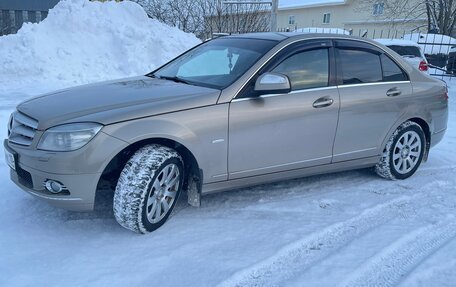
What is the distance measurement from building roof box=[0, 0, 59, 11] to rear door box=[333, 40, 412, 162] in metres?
43.1

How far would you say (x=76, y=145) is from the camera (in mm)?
Result: 3115

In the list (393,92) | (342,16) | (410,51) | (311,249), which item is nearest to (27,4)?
(342,16)

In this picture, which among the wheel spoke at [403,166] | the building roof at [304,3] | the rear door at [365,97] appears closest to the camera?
the rear door at [365,97]

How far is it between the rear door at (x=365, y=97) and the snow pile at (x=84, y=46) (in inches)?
265

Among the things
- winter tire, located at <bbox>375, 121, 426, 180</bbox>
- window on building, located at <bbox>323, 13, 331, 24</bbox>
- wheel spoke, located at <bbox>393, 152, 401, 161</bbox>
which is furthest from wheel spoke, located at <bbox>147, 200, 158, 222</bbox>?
window on building, located at <bbox>323, 13, 331, 24</bbox>

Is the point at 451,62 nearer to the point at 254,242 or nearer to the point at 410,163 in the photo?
the point at 410,163

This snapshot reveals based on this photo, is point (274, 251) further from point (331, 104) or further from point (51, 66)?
point (51, 66)

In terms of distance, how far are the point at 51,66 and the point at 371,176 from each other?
25.6 feet

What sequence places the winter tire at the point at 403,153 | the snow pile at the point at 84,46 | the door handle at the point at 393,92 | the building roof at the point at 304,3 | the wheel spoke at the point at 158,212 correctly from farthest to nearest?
the building roof at the point at 304,3
the snow pile at the point at 84,46
the winter tire at the point at 403,153
the door handle at the point at 393,92
the wheel spoke at the point at 158,212

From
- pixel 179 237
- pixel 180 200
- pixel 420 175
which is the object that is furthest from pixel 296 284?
pixel 420 175

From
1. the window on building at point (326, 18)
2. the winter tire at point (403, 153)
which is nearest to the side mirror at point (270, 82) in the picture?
the winter tire at point (403, 153)

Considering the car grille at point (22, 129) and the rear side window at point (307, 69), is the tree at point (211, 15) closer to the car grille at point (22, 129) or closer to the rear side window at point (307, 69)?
the rear side window at point (307, 69)

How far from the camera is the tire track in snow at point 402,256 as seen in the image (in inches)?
116

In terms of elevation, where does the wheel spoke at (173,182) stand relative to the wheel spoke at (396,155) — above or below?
above
